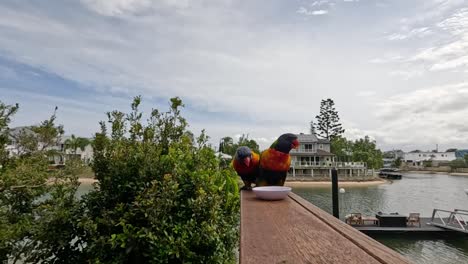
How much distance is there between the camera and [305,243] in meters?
0.97

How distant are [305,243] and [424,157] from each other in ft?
308

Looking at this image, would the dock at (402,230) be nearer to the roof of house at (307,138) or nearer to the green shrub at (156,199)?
the green shrub at (156,199)

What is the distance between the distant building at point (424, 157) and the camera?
7671cm

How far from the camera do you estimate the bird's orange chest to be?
266 cm

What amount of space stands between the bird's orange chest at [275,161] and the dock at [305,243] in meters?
1.20

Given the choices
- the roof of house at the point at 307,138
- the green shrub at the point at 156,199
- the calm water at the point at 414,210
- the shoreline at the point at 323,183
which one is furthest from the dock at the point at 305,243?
the roof of house at the point at 307,138

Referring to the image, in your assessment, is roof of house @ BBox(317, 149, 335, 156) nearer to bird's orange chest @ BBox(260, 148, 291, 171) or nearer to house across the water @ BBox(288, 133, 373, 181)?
house across the water @ BBox(288, 133, 373, 181)

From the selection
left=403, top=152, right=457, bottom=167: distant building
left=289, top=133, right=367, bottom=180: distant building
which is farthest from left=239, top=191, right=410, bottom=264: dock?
left=403, top=152, right=457, bottom=167: distant building

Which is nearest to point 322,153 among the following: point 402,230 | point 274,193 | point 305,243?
point 402,230

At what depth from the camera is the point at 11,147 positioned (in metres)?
3.27

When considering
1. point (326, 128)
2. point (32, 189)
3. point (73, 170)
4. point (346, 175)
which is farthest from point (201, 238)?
point (326, 128)

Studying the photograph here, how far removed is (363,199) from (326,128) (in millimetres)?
23362

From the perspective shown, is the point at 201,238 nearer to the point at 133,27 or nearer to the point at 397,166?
the point at 133,27

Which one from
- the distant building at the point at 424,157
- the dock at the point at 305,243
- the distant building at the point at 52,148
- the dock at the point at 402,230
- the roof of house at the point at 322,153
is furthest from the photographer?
the distant building at the point at 424,157
